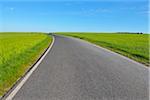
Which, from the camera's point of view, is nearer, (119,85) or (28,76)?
(119,85)

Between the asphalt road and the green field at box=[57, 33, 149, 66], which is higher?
the asphalt road

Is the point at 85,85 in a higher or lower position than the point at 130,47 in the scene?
higher

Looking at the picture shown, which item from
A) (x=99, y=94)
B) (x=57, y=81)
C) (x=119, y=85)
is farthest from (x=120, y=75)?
(x=99, y=94)

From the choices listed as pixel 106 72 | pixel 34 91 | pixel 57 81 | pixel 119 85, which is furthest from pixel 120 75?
pixel 34 91

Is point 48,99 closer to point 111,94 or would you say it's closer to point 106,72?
point 111,94

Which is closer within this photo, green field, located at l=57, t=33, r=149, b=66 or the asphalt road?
the asphalt road

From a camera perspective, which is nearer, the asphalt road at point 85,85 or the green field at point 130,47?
the asphalt road at point 85,85

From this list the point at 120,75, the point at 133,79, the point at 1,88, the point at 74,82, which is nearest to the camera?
the point at 1,88

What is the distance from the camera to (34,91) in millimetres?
7188

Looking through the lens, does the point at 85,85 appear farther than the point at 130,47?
No

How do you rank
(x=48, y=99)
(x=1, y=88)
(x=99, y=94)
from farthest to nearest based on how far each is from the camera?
(x=1, y=88) < (x=99, y=94) < (x=48, y=99)

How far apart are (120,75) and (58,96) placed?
11.6 feet

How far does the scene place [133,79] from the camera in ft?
29.3

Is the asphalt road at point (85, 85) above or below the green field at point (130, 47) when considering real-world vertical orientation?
above
